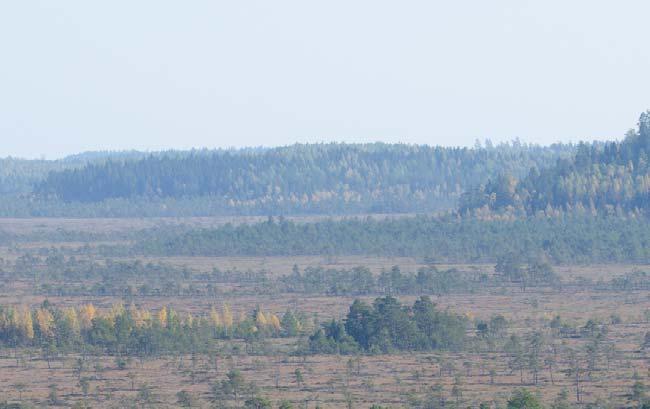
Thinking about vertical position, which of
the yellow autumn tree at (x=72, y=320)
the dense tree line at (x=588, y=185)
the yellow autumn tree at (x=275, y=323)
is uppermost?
the dense tree line at (x=588, y=185)

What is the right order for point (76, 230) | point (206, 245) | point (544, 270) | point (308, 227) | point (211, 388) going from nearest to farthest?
1. point (211, 388)
2. point (544, 270)
3. point (206, 245)
4. point (308, 227)
5. point (76, 230)

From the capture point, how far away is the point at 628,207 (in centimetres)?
15162

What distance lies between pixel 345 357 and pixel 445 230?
76.8 metres

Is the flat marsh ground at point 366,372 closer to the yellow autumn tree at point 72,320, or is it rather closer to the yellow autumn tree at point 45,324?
the yellow autumn tree at point 45,324

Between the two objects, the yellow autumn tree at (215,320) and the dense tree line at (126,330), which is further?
the yellow autumn tree at (215,320)

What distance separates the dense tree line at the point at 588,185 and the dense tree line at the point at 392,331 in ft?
252

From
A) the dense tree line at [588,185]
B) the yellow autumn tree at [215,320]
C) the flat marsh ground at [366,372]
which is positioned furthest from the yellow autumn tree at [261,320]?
the dense tree line at [588,185]

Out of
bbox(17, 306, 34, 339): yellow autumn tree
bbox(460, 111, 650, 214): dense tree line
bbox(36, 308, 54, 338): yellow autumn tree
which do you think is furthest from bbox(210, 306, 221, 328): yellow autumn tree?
bbox(460, 111, 650, 214): dense tree line

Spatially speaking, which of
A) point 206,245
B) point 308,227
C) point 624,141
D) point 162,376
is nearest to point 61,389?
point 162,376

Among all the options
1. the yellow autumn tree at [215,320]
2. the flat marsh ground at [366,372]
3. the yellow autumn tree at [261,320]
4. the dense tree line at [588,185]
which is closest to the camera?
the flat marsh ground at [366,372]

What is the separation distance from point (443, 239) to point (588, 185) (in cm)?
2307

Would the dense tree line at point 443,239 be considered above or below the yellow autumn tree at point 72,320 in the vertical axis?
above

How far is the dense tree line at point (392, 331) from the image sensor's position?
Result: 74.5 m

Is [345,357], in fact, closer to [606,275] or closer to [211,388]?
[211,388]
